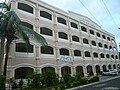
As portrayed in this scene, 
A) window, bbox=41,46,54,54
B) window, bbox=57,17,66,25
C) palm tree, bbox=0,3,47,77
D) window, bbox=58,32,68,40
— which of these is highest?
window, bbox=57,17,66,25

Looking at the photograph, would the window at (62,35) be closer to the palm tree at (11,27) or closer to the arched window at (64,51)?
the arched window at (64,51)

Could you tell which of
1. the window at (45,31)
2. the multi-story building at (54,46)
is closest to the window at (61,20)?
the multi-story building at (54,46)

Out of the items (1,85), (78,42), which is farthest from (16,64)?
(78,42)

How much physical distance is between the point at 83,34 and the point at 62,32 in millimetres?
8162

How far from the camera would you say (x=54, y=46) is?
27672 millimetres

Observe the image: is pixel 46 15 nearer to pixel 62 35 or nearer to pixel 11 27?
pixel 62 35

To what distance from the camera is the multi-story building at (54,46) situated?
2228 centimetres

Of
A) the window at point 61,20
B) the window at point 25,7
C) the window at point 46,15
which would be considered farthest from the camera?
the window at point 61,20

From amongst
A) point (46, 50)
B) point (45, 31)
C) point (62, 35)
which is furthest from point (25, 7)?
point (62, 35)

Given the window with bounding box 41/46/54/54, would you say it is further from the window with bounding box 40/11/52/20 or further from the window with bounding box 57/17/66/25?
the window with bounding box 57/17/66/25

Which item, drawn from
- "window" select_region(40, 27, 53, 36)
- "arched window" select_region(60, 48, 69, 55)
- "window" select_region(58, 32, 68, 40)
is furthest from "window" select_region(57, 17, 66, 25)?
"arched window" select_region(60, 48, 69, 55)

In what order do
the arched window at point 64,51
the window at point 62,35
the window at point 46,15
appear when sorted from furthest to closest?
the window at point 62,35 < the arched window at point 64,51 < the window at point 46,15

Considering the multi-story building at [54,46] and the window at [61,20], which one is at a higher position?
the window at [61,20]

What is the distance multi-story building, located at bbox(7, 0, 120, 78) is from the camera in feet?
73.1
